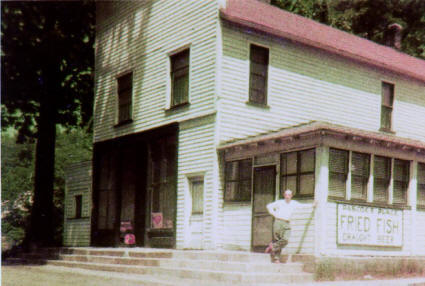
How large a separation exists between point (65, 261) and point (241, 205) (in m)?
6.11

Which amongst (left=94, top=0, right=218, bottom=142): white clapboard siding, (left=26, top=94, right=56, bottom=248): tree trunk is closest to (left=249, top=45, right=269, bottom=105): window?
(left=94, top=0, right=218, bottom=142): white clapboard siding

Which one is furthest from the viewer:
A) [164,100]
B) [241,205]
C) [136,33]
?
[136,33]

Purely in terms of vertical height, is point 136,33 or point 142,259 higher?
point 136,33

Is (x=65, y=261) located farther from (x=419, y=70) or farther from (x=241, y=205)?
(x=419, y=70)

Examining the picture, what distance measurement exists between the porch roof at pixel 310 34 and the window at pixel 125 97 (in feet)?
17.0

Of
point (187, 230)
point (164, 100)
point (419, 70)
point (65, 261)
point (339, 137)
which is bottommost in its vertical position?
point (65, 261)

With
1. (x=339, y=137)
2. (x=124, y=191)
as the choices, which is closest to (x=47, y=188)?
(x=124, y=191)

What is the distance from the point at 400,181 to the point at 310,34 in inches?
255

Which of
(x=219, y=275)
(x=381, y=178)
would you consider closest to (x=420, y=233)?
(x=381, y=178)

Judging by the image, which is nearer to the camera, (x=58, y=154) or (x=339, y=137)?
(x=339, y=137)

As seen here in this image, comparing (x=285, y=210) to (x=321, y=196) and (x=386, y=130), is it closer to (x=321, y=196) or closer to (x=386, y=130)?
(x=321, y=196)

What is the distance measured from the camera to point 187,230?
1825 centimetres

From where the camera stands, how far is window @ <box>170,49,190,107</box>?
62.8ft

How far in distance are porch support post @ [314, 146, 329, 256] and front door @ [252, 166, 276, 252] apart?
1.95 meters
